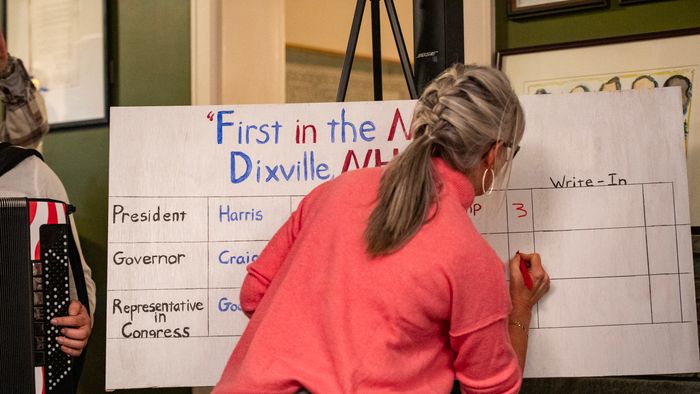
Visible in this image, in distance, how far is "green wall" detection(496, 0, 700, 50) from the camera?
2.15 m

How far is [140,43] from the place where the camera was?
2783mm

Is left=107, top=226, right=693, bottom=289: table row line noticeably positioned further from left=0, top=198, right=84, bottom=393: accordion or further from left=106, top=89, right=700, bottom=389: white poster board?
left=0, top=198, right=84, bottom=393: accordion

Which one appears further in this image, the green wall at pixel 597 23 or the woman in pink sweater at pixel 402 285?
the green wall at pixel 597 23

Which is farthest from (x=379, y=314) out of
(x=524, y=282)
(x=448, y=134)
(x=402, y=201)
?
(x=524, y=282)

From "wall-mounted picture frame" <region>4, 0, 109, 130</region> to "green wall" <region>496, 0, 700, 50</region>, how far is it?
1.34 m

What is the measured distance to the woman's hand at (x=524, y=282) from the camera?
1.78 meters

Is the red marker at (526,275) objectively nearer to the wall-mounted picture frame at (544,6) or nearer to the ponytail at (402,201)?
the ponytail at (402,201)

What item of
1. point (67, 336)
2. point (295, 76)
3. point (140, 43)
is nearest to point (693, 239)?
point (67, 336)

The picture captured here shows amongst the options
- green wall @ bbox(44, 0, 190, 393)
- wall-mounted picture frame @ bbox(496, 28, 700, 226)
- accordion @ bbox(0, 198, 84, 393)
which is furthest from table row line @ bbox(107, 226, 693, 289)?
green wall @ bbox(44, 0, 190, 393)

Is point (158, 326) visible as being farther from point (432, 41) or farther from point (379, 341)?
point (432, 41)

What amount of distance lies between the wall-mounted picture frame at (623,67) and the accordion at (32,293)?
A: 50.6 inches

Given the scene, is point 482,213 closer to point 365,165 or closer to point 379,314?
point 365,165

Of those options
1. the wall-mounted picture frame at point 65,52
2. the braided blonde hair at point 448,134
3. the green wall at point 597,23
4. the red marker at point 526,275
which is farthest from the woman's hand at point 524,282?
the wall-mounted picture frame at point 65,52

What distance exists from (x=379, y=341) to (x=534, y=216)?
687 millimetres
